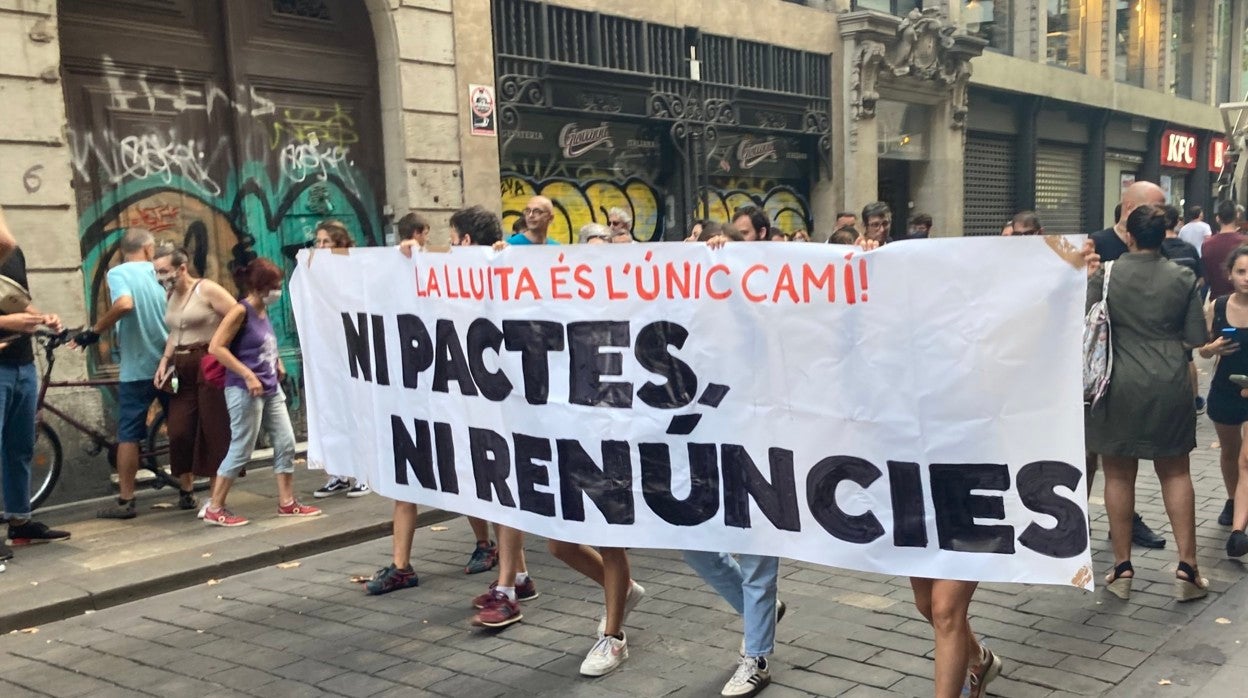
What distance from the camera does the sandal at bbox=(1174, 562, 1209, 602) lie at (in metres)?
5.12

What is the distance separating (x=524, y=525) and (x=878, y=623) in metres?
1.75

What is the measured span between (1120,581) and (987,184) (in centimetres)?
1683

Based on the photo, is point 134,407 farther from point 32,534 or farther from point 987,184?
point 987,184

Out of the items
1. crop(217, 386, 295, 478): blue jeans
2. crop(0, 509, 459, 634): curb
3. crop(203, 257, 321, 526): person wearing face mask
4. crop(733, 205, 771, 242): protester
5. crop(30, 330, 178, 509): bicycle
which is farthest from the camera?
crop(30, 330, 178, 509): bicycle

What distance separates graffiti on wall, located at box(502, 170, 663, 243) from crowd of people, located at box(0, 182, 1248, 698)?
4604 mm

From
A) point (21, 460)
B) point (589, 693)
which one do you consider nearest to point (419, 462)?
point (589, 693)

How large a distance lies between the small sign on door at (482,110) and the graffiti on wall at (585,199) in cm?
87

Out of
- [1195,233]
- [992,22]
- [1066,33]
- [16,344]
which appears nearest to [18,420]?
[16,344]

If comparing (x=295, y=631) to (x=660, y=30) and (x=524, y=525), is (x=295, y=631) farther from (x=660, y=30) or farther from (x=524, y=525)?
(x=660, y=30)

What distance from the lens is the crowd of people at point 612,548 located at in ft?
13.9

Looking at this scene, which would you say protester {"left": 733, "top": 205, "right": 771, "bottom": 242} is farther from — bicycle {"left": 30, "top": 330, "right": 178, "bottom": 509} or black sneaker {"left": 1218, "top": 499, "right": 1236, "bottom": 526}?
bicycle {"left": 30, "top": 330, "right": 178, "bottom": 509}

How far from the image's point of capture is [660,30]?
1345 centimetres

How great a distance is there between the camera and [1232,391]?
606 centimetres

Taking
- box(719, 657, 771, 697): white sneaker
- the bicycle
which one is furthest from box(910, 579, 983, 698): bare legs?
the bicycle
